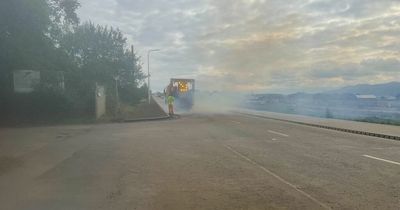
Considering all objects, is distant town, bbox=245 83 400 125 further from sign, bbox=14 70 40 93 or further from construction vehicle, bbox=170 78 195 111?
sign, bbox=14 70 40 93

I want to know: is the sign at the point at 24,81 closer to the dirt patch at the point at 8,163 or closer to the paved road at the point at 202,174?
the paved road at the point at 202,174

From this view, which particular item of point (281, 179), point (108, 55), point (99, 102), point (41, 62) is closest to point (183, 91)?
point (108, 55)

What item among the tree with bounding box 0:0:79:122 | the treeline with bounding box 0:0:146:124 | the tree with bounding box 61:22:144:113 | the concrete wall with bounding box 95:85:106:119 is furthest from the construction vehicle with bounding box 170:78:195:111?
the tree with bounding box 0:0:79:122

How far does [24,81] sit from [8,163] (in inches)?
812

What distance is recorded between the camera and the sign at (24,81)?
33.4m

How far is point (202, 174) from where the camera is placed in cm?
1159

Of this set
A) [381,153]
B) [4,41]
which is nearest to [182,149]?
[381,153]

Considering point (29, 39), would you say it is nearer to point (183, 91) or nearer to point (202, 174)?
point (202, 174)

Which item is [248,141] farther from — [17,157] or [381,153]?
[17,157]

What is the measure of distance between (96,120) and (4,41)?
8208 mm

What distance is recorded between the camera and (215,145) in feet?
59.3

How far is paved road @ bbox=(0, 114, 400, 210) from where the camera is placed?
873cm

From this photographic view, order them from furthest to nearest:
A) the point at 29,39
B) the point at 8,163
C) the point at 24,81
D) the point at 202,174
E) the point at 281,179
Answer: the point at 24,81
the point at 29,39
the point at 8,163
the point at 202,174
the point at 281,179

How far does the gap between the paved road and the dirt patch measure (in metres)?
0.03
